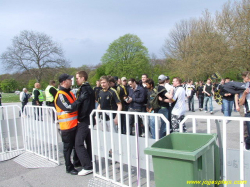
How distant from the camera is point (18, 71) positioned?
31.0m

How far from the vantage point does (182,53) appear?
3000 centimetres

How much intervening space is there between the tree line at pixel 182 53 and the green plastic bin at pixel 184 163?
53.1ft

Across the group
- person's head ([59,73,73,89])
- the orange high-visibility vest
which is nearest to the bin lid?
the orange high-visibility vest

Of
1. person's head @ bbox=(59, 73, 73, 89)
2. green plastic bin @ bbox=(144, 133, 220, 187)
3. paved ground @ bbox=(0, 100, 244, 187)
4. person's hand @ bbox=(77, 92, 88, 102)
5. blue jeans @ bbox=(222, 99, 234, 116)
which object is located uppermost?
person's head @ bbox=(59, 73, 73, 89)

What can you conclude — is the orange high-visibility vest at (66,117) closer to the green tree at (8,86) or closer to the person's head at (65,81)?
the person's head at (65,81)

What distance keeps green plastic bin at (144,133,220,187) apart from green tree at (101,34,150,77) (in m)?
41.1

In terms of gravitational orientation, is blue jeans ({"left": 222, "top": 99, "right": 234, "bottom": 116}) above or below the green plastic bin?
below

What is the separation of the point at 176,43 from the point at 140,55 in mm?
9307

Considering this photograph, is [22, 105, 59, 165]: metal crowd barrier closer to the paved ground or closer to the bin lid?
the paved ground

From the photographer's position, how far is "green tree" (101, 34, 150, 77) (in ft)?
142

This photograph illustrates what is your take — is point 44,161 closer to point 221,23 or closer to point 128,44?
point 221,23

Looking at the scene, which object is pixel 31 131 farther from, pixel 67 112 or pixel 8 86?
pixel 8 86

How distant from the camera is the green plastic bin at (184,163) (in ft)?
6.21

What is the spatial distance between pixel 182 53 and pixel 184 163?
29.9m
